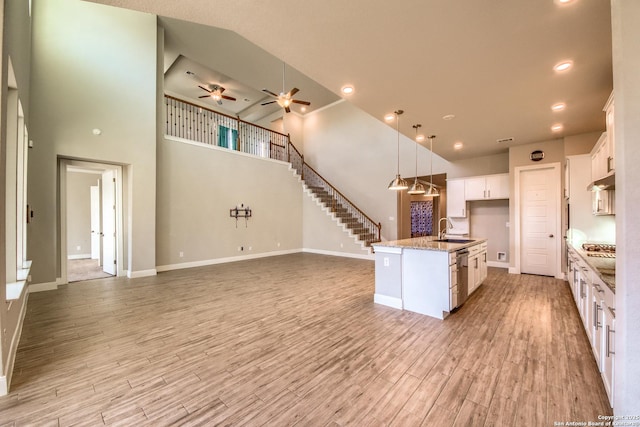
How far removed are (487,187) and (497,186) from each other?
0.22 meters

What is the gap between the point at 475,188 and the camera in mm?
6941

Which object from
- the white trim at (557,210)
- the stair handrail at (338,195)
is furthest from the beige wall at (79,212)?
the white trim at (557,210)

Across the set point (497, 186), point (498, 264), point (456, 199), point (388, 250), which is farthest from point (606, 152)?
point (498, 264)

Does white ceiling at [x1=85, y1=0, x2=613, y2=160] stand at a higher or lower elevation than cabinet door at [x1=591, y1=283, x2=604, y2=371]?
higher

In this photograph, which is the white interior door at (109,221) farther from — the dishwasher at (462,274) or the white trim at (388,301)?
the dishwasher at (462,274)

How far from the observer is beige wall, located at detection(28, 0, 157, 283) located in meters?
4.78

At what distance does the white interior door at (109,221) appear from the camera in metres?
6.05

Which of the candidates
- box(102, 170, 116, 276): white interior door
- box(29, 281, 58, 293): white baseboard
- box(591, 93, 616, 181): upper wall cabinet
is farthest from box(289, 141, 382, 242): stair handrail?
box(29, 281, 58, 293): white baseboard

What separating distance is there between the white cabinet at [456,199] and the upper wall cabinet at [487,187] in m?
0.13

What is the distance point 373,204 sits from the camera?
30.0 ft

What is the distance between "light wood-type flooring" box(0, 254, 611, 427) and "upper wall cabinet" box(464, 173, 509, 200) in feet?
9.69

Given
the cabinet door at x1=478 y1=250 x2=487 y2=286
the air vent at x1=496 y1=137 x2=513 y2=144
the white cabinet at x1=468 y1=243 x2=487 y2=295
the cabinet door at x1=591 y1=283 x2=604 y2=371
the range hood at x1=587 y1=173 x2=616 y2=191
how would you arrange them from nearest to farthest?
the cabinet door at x1=591 y1=283 x2=604 y2=371 < the range hood at x1=587 y1=173 x2=616 y2=191 < the white cabinet at x1=468 y1=243 x2=487 y2=295 < the cabinet door at x1=478 y1=250 x2=487 y2=286 < the air vent at x1=496 y1=137 x2=513 y2=144

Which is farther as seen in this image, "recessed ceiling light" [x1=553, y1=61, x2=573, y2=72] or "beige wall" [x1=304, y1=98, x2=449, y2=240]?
"beige wall" [x1=304, y1=98, x2=449, y2=240]

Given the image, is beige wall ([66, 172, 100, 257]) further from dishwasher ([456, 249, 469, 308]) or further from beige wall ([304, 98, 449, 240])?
dishwasher ([456, 249, 469, 308])
